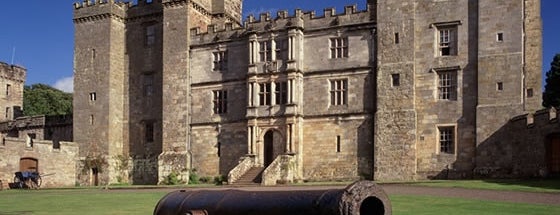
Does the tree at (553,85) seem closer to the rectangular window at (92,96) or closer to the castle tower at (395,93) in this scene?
the castle tower at (395,93)

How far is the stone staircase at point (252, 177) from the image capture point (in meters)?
36.9

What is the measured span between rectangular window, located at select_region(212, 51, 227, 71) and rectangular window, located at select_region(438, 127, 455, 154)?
13.5 metres

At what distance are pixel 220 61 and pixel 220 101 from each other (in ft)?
7.91

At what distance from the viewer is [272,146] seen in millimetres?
40312

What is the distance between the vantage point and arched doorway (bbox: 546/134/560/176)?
30.1m

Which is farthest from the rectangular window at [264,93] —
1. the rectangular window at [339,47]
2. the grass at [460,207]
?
the grass at [460,207]

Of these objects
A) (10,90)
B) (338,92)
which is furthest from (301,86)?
(10,90)

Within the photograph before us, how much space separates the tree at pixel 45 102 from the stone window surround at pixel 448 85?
49939 mm

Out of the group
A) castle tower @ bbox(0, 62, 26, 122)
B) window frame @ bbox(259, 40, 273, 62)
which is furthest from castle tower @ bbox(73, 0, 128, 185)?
castle tower @ bbox(0, 62, 26, 122)

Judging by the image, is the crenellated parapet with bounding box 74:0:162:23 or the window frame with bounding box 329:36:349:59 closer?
the window frame with bounding box 329:36:349:59

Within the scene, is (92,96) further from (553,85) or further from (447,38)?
(553,85)

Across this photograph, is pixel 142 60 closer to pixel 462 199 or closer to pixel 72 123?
pixel 72 123

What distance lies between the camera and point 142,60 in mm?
45438

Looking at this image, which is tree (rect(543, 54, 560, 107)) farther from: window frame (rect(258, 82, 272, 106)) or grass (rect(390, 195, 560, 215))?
grass (rect(390, 195, 560, 215))
